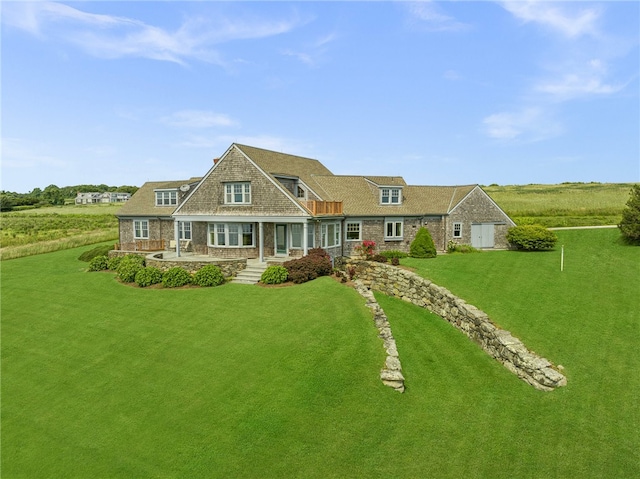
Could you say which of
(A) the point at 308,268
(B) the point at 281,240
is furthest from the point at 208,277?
(B) the point at 281,240

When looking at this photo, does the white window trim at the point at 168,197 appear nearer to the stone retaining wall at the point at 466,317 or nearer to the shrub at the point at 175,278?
the shrub at the point at 175,278

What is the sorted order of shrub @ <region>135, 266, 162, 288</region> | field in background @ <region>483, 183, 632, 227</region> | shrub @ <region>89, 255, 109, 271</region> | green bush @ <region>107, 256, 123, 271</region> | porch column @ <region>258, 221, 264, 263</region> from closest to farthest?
shrub @ <region>135, 266, 162, 288</region> < porch column @ <region>258, 221, 264, 263</region> < green bush @ <region>107, 256, 123, 271</region> < shrub @ <region>89, 255, 109, 271</region> < field in background @ <region>483, 183, 632, 227</region>

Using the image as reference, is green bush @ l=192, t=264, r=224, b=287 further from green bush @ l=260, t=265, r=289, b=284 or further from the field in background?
the field in background

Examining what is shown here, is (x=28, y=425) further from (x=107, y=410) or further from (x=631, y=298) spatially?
(x=631, y=298)

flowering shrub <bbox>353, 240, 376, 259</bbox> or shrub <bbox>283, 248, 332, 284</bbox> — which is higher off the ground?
flowering shrub <bbox>353, 240, 376, 259</bbox>

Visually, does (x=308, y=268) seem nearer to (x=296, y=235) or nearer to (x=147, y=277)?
(x=296, y=235)

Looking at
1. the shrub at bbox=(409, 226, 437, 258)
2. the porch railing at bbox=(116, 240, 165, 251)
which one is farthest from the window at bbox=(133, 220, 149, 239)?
the shrub at bbox=(409, 226, 437, 258)

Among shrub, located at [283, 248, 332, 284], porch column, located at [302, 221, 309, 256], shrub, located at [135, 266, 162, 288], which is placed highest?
porch column, located at [302, 221, 309, 256]
